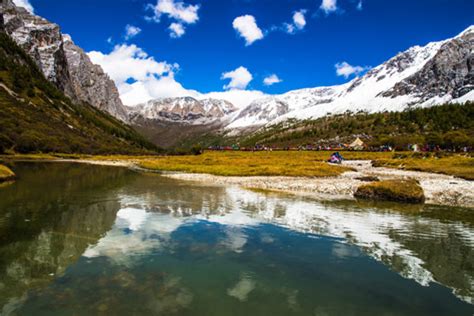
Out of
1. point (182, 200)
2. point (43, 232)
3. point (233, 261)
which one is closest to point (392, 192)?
point (182, 200)

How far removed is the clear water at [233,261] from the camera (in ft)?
35.3

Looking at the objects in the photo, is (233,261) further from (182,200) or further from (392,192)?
(392,192)

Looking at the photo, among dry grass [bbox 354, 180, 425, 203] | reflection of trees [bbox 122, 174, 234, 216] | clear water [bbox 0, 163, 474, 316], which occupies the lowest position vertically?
clear water [bbox 0, 163, 474, 316]

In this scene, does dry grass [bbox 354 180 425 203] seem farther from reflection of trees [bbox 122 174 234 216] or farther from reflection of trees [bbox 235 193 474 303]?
reflection of trees [bbox 122 174 234 216]

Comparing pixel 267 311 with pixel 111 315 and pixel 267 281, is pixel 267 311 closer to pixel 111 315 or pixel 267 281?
pixel 267 281

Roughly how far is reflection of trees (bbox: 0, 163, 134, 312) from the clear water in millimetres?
73

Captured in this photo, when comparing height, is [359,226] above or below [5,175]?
below

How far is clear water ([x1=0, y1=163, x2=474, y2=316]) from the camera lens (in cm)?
1077

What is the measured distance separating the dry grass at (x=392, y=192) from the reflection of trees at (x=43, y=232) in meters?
25.0

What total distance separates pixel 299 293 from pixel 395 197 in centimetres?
2544

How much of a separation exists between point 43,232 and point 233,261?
1182cm

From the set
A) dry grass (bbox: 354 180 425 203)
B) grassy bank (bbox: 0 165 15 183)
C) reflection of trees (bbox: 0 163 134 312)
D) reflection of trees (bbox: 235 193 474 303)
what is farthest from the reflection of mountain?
grassy bank (bbox: 0 165 15 183)

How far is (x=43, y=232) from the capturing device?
19000 mm

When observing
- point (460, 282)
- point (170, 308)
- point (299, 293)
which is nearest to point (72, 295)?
point (170, 308)
